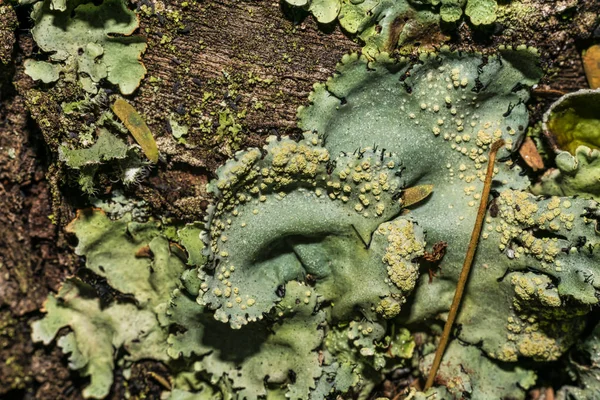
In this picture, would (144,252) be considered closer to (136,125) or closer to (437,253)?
(136,125)

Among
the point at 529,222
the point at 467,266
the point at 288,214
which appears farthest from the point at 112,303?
the point at 529,222

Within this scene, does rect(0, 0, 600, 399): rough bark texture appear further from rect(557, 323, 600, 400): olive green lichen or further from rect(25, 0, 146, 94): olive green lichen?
rect(557, 323, 600, 400): olive green lichen

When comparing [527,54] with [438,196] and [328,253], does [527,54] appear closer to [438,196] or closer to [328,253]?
[438,196]

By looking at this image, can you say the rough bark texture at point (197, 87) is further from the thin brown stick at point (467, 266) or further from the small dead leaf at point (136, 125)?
the thin brown stick at point (467, 266)

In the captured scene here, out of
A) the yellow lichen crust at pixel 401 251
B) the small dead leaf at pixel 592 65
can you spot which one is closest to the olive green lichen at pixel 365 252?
the yellow lichen crust at pixel 401 251

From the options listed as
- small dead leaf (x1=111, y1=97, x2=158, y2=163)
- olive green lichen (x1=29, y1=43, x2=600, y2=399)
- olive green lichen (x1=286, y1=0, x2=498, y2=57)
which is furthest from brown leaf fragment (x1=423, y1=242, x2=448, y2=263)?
small dead leaf (x1=111, y1=97, x2=158, y2=163)

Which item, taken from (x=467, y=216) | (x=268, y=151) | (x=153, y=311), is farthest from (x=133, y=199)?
(x=467, y=216)
